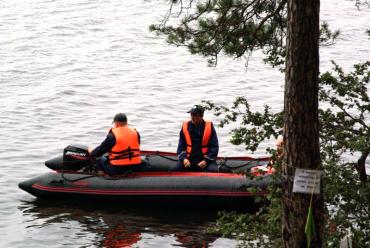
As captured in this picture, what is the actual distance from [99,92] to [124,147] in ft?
28.1

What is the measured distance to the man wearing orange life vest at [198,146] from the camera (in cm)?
1253

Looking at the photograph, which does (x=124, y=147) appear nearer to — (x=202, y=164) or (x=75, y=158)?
(x=75, y=158)

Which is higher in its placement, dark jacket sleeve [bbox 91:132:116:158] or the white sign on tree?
the white sign on tree

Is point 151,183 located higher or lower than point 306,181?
lower

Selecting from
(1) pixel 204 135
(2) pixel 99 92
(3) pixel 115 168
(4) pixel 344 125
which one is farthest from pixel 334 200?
(2) pixel 99 92

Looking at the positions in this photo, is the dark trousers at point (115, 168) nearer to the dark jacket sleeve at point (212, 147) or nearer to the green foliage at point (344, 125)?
the dark jacket sleeve at point (212, 147)

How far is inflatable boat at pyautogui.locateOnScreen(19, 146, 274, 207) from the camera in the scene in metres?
11.8

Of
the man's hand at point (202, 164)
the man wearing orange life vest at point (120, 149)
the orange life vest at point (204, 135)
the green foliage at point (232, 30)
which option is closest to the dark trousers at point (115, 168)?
the man wearing orange life vest at point (120, 149)

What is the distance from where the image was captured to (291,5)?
A: 5.95m

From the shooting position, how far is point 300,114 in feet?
19.9

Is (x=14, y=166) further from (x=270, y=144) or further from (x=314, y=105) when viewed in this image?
(x=314, y=105)

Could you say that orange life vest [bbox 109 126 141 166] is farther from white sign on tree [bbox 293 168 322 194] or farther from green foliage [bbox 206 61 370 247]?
white sign on tree [bbox 293 168 322 194]

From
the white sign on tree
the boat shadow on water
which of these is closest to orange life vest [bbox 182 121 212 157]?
the boat shadow on water

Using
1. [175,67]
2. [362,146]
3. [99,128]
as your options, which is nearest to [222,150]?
[99,128]
